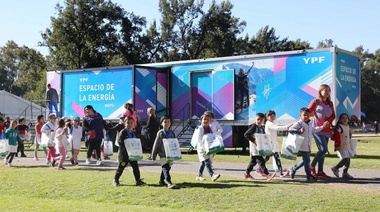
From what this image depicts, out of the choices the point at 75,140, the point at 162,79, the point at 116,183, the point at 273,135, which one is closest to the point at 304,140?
the point at 273,135

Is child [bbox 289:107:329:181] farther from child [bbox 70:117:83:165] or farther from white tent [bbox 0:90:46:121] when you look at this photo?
white tent [bbox 0:90:46:121]

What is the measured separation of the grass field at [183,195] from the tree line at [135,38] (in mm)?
37675

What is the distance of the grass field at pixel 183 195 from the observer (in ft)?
30.4

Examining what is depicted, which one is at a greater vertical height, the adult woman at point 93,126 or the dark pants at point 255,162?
the adult woman at point 93,126

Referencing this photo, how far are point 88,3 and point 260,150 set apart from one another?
4499 cm

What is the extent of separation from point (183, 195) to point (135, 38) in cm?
4930

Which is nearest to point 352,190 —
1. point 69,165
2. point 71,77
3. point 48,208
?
point 48,208

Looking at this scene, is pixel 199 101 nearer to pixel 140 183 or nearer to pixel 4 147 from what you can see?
pixel 4 147

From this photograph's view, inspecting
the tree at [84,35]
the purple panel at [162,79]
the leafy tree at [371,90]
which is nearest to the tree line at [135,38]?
the tree at [84,35]

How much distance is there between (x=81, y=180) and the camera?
1238cm

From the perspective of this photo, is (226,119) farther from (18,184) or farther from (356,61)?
(18,184)

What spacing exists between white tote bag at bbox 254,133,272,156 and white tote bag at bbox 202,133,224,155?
897 millimetres

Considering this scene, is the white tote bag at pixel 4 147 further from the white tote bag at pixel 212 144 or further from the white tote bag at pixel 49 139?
the white tote bag at pixel 212 144

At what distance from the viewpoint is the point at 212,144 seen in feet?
37.2
